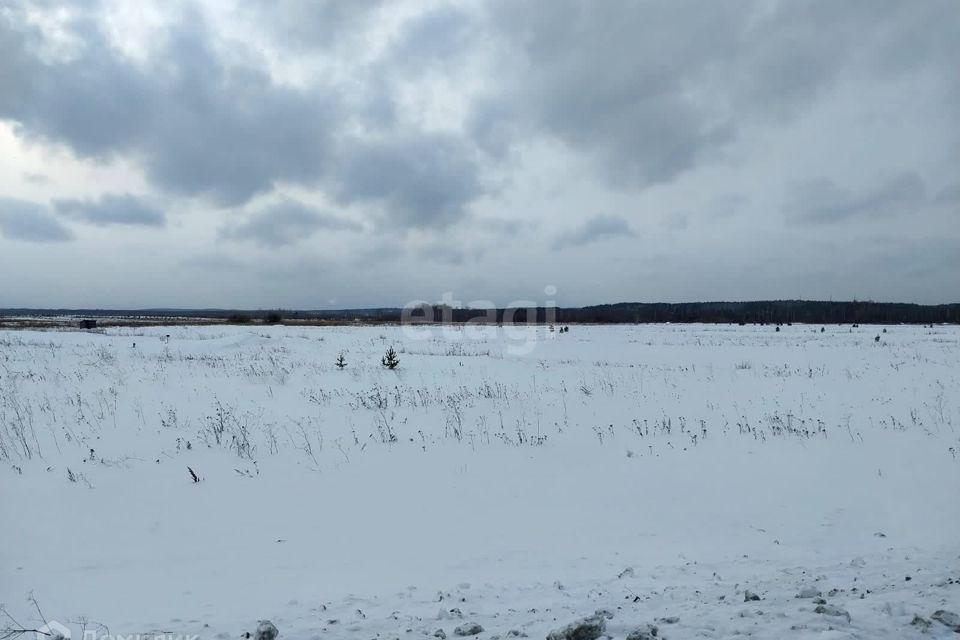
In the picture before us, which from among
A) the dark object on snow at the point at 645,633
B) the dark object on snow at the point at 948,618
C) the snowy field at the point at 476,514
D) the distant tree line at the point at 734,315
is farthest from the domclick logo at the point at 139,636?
the distant tree line at the point at 734,315

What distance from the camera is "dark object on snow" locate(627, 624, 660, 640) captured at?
303 cm

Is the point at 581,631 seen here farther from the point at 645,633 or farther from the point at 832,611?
the point at 832,611

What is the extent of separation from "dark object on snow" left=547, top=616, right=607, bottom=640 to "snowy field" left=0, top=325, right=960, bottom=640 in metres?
0.19

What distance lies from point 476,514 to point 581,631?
267 centimetres

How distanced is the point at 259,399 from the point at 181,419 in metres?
2.26

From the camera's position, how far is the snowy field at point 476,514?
11.7ft

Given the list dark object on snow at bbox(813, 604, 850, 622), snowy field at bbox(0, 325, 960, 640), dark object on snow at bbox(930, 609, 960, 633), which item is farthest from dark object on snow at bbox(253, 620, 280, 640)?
dark object on snow at bbox(930, 609, 960, 633)

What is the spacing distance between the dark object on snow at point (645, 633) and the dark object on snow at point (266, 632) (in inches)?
89.7

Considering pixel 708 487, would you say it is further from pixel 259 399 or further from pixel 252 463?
pixel 259 399

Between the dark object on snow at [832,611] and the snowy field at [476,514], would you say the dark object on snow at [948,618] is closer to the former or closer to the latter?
the snowy field at [476,514]

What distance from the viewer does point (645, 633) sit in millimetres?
3068

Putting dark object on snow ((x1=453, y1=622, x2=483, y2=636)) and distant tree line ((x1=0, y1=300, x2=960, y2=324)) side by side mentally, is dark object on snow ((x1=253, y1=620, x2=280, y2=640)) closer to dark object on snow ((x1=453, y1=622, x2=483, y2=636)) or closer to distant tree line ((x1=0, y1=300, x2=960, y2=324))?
dark object on snow ((x1=453, y1=622, x2=483, y2=636))

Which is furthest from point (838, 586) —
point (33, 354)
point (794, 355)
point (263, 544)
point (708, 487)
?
point (33, 354)

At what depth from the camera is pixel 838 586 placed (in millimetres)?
3770
